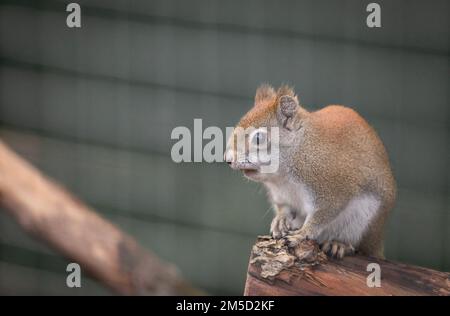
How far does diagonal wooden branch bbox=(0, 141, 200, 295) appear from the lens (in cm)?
297

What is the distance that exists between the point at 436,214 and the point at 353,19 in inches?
46.0

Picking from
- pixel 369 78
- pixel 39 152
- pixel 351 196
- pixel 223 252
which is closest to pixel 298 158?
pixel 351 196

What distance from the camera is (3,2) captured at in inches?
162

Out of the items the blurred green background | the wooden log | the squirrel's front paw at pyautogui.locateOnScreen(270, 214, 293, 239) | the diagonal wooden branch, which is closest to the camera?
the wooden log

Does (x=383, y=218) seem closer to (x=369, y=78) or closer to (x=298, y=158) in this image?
(x=298, y=158)

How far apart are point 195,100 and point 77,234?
1.24 metres

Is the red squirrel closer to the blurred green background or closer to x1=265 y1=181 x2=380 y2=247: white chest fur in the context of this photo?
x1=265 y1=181 x2=380 y2=247: white chest fur

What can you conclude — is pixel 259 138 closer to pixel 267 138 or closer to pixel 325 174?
pixel 267 138

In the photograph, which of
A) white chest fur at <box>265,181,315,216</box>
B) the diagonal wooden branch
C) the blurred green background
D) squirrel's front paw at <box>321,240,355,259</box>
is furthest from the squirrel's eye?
the blurred green background

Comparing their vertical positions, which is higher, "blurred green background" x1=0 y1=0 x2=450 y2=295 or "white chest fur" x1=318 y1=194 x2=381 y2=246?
"blurred green background" x1=0 y1=0 x2=450 y2=295

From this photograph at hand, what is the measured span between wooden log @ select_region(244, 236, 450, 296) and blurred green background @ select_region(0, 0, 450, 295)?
1.45 meters

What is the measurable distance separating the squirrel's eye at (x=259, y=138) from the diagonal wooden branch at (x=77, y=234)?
1062mm

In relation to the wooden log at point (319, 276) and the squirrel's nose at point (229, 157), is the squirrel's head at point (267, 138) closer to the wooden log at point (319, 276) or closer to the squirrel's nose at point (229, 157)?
the squirrel's nose at point (229, 157)

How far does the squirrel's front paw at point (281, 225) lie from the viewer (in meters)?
2.39
